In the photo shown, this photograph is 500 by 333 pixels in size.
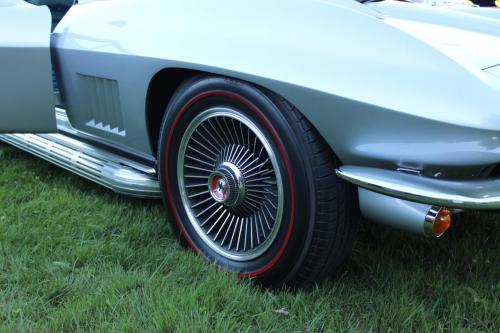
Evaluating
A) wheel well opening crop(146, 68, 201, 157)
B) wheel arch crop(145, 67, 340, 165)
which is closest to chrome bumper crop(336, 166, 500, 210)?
wheel arch crop(145, 67, 340, 165)

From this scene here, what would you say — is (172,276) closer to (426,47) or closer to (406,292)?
(406,292)

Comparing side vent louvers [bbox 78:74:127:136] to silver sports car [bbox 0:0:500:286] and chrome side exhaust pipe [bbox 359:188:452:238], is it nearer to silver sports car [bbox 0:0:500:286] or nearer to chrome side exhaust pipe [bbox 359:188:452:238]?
silver sports car [bbox 0:0:500:286]

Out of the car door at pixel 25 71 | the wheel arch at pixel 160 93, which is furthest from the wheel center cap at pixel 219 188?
the car door at pixel 25 71

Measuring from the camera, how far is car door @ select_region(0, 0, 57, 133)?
2.85 m

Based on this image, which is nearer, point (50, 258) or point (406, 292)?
point (406, 292)

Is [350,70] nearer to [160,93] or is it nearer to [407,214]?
[407,214]

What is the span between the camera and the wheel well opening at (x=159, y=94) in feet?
8.09

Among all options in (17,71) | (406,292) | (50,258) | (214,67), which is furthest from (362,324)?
(17,71)

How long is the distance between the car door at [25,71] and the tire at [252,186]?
0.82 m

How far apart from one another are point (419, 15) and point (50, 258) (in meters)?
1.86

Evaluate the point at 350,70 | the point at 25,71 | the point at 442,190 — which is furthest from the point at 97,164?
the point at 442,190

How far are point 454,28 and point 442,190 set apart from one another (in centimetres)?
66

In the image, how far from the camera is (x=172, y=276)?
233 cm

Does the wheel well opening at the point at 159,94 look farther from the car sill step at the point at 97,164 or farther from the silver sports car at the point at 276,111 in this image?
the car sill step at the point at 97,164
